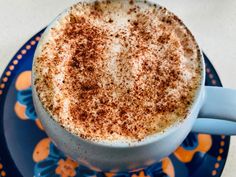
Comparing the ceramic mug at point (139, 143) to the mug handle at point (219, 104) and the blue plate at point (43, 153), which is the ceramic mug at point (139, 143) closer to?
the mug handle at point (219, 104)

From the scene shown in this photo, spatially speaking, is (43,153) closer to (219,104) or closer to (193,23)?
(219,104)

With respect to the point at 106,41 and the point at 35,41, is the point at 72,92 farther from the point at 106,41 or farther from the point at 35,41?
the point at 35,41

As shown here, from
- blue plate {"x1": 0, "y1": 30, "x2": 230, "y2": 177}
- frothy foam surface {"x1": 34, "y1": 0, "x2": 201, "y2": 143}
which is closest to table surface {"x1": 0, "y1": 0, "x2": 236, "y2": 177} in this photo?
blue plate {"x1": 0, "y1": 30, "x2": 230, "y2": 177}

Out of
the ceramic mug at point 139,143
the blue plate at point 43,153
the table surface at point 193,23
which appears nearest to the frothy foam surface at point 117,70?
the ceramic mug at point 139,143

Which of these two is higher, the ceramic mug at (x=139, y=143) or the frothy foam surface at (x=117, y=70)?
the frothy foam surface at (x=117, y=70)

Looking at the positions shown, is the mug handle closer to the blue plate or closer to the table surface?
the blue plate
